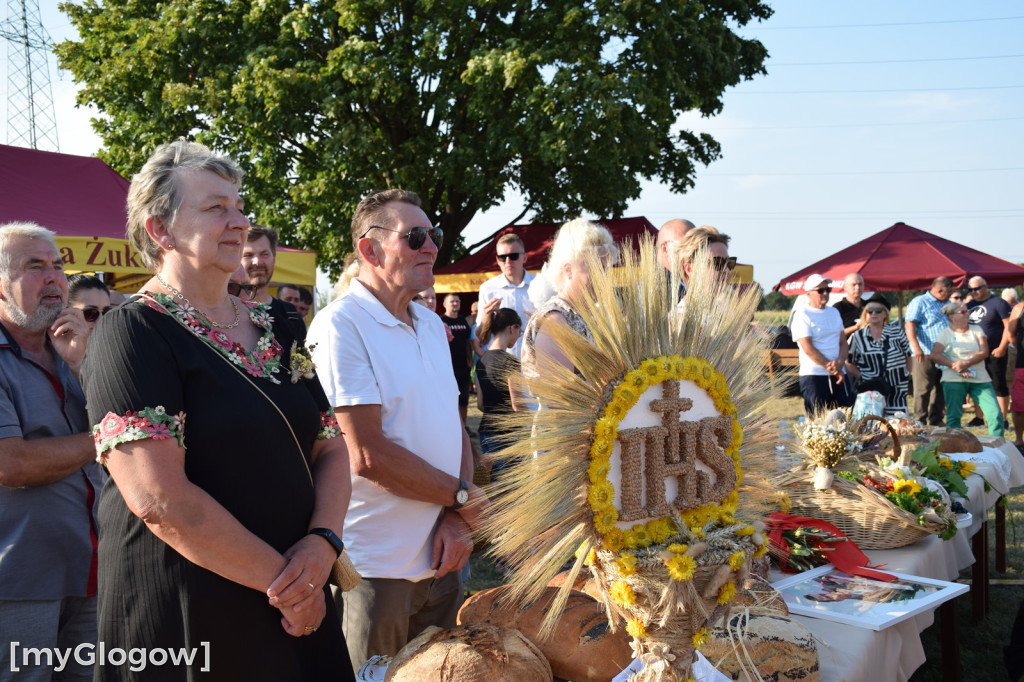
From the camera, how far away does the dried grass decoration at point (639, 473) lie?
56.5 inches

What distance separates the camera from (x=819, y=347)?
7.59m

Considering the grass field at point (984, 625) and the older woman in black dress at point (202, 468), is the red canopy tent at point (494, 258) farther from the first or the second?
the older woman in black dress at point (202, 468)

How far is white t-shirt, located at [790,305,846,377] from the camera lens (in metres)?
7.57

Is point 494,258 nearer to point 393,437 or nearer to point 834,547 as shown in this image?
point 834,547

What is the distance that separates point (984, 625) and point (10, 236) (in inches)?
192

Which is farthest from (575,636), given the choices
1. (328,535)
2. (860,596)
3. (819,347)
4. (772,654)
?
(819,347)

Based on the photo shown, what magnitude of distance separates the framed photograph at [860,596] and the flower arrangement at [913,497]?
0.46 meters

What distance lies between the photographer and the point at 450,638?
169 centimetres

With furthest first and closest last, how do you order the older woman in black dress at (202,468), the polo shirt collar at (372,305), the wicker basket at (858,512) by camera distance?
the wicker basket at (858,512) → the polo shirt collar at (372,305) → the older woman in black dress at (202,468)

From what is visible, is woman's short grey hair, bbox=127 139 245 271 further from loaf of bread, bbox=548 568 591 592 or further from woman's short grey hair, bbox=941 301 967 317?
woman's short grey hair, bbox=941 301 967 317

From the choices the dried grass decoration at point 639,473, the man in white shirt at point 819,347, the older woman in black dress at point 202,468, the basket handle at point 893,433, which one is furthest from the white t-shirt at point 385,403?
the man in white shirt at point 819,347

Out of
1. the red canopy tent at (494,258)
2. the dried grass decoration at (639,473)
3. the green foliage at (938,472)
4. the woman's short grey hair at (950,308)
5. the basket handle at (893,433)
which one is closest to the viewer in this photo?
the dried grass decoration at (639,473)

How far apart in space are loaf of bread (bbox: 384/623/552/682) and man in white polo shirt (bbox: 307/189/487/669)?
1.83 ft

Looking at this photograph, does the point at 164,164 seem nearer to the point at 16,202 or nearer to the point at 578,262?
the point at 578,262
